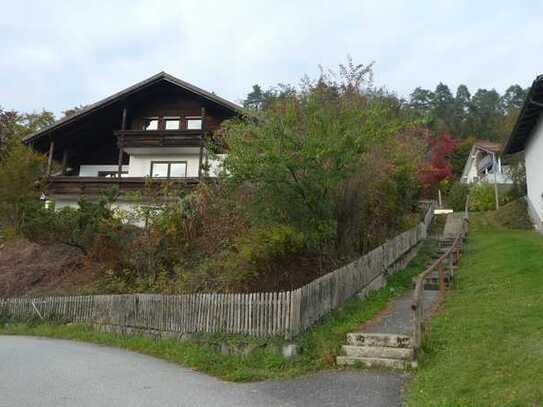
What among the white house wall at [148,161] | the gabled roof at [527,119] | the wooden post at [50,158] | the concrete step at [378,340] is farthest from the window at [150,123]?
the concrete step at [378,340]

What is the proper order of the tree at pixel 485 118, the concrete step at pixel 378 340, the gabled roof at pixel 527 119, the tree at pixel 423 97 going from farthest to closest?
the tree at pixel 423 97, the tree at pixel 485 118, the gabled roof at pixel 527 119, the concrete step at pixel 378 340

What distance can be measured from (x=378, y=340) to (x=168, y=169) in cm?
2094

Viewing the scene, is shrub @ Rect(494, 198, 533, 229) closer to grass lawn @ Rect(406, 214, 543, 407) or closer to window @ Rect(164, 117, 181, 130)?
grass lawn @ Rect(406, 214, 543, 407)

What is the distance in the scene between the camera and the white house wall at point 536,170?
24.3m

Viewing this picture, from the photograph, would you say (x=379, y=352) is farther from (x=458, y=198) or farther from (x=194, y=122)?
(x=458, y=198)

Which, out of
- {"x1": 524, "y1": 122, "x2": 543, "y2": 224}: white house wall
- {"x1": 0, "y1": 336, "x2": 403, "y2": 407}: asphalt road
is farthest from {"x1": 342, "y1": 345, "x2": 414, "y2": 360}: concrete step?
{"x1": 524, "y1": 122, "x2": 543, "y2": 224}: white house wall

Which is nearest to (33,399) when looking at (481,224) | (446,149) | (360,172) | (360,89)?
(360,172)

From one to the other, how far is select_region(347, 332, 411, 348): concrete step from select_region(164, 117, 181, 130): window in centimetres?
2128

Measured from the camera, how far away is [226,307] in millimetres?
11398

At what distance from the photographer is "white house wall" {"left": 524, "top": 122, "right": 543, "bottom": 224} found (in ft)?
79.6

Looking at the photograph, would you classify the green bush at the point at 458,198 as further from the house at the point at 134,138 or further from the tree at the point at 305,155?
the tree at the point at 305,155

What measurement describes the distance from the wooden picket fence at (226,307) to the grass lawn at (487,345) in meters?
2.37

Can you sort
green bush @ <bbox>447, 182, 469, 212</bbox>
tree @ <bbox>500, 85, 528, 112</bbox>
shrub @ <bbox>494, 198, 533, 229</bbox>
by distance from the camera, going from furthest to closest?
tree @ <bbox>500, 85, 528, 112</bbox>
green bush @ <bbox>447, 182, 469, 212</bbox>
shrub @ <bbox>494, 198, 533, 229</bbox>

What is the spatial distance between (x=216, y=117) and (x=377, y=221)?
13610 mm
